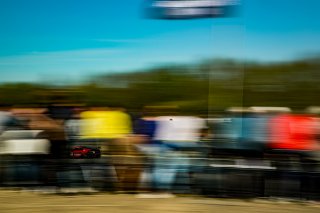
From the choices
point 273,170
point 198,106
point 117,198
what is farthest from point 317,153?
point 198,106

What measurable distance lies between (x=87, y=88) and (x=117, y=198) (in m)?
7.69

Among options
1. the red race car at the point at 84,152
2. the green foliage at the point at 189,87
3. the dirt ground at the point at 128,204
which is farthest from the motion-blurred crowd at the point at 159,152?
the green foliage at the point at 189,87

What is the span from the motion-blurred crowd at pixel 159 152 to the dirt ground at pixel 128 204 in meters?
0.31

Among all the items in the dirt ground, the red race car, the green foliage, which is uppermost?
the green foliage

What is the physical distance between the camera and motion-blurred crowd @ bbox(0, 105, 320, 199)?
6.66m

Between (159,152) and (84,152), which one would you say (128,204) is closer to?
(159,152)

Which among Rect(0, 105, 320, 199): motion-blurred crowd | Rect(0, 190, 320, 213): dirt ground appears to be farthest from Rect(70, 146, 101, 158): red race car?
Rect(0, 190, 320, 213): dirt ground

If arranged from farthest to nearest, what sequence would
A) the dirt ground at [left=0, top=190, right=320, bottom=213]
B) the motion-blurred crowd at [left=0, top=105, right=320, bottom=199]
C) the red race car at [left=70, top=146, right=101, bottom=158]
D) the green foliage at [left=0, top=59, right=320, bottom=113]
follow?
the green foliage at [left=0, top=59, right=320, bottom=113]
the red race car at [left=70, top=146, right=101, bottom=158]
the motion-blurred crowd at [left=0, top=105, right=320, bottom=199]
the dirt ground at [left=0, top=190, right=320, bottom=213]

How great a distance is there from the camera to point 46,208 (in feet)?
19.4

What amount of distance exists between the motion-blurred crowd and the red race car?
1cm

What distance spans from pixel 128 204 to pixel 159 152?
114cm

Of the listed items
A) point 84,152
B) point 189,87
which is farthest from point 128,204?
point 189,87

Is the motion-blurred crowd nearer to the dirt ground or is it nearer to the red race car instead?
the red race car

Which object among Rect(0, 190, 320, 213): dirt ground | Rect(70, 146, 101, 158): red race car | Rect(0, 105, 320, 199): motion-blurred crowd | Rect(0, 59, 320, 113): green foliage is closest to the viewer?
Rect(0, 190, 320, 213): dirt ground
